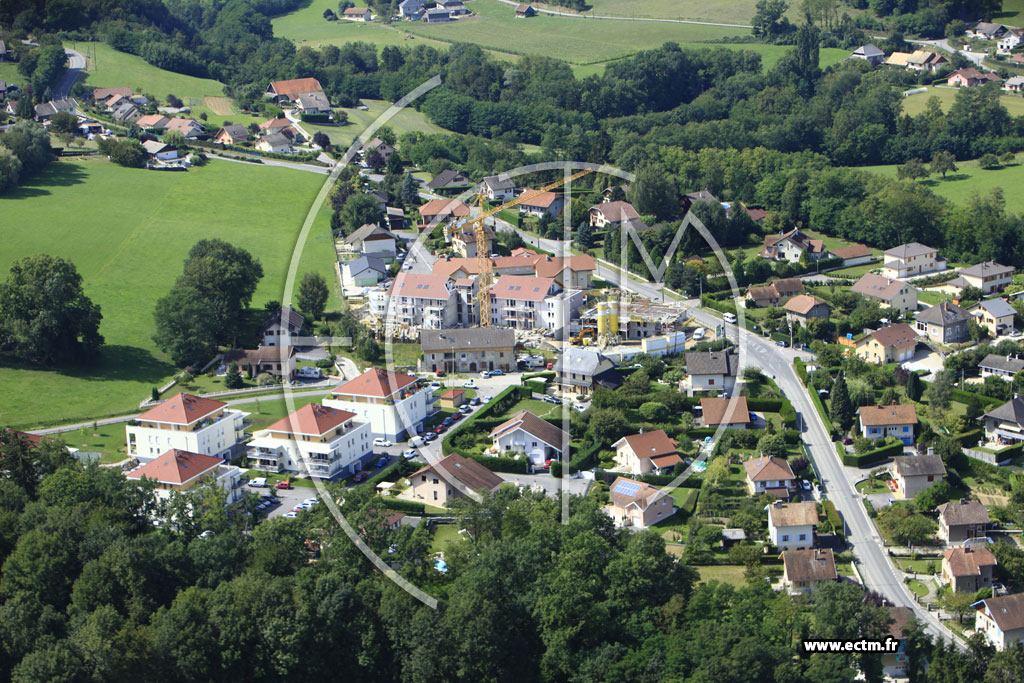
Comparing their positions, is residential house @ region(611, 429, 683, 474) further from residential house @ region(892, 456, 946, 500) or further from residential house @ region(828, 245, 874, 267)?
residential house @ region(828, 245, 874, 267)

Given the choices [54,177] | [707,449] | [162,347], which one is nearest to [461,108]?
[54,177]

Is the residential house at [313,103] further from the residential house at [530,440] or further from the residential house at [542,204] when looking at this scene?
the residential house at [530,440]

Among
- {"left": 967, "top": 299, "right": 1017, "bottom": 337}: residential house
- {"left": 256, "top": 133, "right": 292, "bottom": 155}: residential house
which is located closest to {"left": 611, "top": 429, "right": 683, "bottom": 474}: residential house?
{"left": 967, "top": 299, "right": 1017, "bottom": 337}: residential house

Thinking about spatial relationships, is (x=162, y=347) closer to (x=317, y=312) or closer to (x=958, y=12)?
(x=317, y=312)

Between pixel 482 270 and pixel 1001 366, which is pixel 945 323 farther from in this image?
pixel 482 270

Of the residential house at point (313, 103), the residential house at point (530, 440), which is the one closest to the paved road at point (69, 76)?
the residential house at point (313, 103)

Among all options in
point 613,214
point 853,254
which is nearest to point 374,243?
point 613,214
